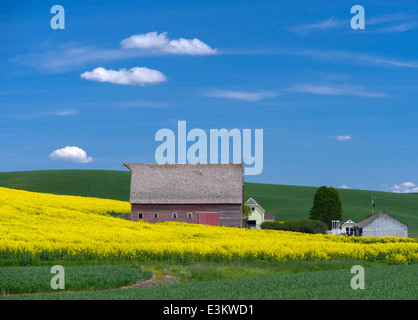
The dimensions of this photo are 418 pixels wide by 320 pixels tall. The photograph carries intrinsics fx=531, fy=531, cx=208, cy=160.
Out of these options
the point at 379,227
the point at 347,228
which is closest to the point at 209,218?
the point at 379,227

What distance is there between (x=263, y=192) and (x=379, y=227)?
56488mm

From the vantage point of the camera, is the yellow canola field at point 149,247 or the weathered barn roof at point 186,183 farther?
the weathered barn roof at point 186,183

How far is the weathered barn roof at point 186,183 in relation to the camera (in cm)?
5634

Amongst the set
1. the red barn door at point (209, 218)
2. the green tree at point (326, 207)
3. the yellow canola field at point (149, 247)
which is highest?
the green tree at point (326, 207)

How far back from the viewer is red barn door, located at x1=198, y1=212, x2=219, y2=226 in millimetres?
55688

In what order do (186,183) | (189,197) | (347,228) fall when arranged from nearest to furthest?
(189,197)
(186,183)
(347,228)

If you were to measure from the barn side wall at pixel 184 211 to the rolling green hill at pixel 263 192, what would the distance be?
1517 inches

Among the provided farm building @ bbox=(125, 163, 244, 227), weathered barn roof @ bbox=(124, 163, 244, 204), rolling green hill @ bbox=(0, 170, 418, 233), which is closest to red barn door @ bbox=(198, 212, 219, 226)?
farm building @ bbox=(125, 163, 244, 227)

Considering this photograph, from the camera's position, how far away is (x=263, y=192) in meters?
123

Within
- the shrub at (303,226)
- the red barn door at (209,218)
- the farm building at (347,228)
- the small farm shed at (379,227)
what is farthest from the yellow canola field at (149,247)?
the farm building at (347,228)

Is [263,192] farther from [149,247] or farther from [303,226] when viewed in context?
[149,247]

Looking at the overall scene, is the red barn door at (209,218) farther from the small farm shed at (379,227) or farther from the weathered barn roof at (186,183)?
the small farm shed at (379,227)

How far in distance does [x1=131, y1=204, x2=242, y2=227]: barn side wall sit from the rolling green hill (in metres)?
38.5
